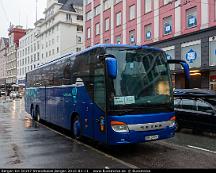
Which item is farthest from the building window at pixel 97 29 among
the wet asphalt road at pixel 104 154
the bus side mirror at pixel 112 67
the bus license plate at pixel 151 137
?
the bus side mirror at pixel 112 67

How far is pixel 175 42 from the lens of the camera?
3247 cm

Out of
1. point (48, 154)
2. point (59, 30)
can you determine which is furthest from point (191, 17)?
point (59, 30)

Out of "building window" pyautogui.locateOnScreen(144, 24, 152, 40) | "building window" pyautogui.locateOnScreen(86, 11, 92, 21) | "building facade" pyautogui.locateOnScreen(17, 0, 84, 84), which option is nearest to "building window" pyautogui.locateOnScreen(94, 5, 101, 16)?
"building window" pyautogui.locateOnScreen(86, 11, 92, 21)

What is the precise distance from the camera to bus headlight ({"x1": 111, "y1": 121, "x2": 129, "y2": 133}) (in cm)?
945

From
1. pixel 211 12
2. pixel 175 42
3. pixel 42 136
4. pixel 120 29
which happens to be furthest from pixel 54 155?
pixel 120 29

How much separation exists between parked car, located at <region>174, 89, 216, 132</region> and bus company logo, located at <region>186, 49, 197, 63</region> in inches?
605

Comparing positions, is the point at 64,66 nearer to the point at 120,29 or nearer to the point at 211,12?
the point at 211,12

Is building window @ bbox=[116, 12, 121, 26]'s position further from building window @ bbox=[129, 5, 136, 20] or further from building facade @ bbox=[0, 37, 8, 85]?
building facade @ bbox=[0, 37, 8, 85]

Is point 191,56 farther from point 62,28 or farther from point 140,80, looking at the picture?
point 62,28

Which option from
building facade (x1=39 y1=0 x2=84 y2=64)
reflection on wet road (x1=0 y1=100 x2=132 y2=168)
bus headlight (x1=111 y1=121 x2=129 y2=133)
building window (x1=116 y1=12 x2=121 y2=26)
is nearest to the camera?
reflection on wet road (x1=0 y1=100 x2=132 y2=168)

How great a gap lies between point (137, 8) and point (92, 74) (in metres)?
29.7

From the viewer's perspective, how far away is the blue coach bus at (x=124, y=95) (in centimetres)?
952

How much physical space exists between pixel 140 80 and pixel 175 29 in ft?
78.5

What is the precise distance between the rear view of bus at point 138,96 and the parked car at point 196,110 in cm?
350
